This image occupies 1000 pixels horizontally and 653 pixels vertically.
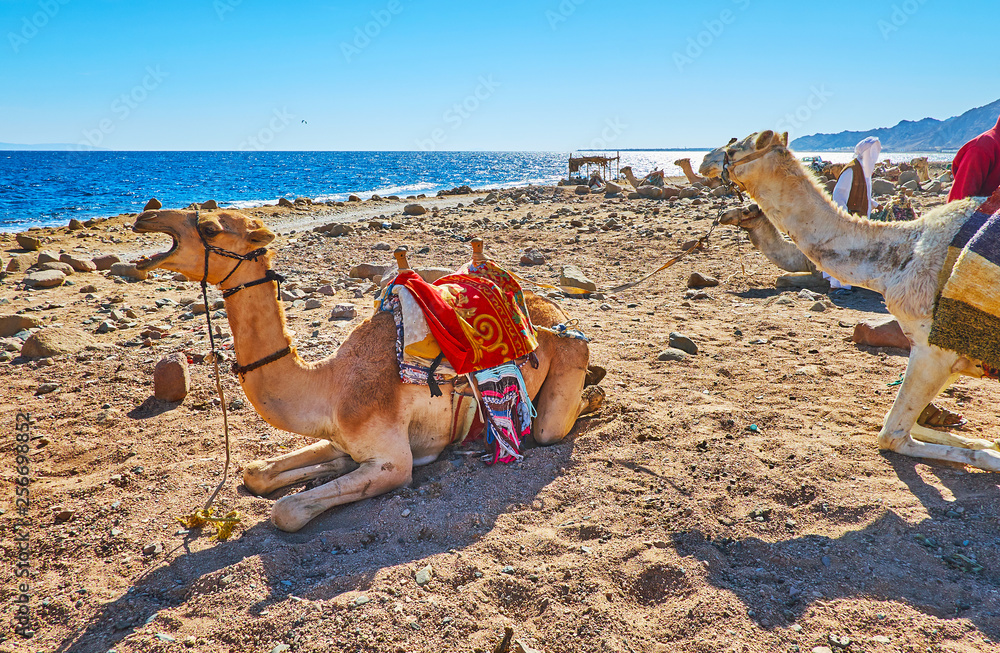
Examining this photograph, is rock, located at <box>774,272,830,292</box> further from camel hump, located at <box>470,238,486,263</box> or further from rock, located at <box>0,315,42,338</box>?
rock, located at <box>0,315,42,338</box>

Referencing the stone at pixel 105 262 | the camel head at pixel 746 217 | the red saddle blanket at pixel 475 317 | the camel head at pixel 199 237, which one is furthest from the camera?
the stone at pixel 105 262

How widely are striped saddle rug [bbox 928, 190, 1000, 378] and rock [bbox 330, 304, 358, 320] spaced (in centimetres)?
621

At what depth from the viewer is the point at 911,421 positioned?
12.7 feet

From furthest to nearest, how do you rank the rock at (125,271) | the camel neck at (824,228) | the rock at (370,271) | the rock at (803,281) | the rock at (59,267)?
the rock at (59,267)
the rock at (125,271)
the rock at (370,271)
the rock at (803,281)
the camel neck at (824,228)

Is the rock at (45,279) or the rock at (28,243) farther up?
the rock at (28,243)

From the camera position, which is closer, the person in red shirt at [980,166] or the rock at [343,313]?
the person in red shirt at [980,166]

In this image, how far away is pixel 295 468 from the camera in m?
3.94

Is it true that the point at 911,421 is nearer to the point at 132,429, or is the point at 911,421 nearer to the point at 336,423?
the point at 336,423

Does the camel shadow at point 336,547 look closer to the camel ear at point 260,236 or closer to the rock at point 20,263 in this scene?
the camel ear at point 260,236

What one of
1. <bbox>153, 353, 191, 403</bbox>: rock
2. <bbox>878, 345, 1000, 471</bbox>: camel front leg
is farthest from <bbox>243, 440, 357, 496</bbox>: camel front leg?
<bbox>878, 345, 1000, 471</bbox>: camel front leg

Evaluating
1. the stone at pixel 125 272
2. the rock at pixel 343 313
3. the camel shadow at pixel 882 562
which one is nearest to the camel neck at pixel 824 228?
the camel shadow at pixel 882 562

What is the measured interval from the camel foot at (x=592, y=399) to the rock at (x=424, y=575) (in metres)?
2.01

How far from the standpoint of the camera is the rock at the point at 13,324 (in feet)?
23.0

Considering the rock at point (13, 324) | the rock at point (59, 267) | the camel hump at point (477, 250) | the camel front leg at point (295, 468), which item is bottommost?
the camel front leg at point (295, 468)
